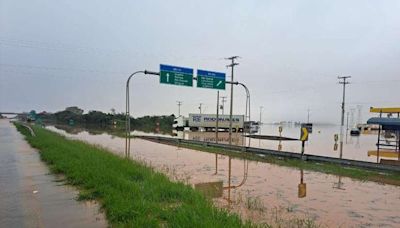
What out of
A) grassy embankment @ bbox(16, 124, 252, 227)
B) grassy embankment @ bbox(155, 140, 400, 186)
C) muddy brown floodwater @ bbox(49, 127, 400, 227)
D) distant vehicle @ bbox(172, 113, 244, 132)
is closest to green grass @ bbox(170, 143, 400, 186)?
grassy embankment @ bbox(155, 140, 400, 186)

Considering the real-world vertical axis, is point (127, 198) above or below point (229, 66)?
below

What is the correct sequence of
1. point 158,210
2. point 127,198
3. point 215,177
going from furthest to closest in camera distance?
point 215,177 < point 127,198 < point 158,210

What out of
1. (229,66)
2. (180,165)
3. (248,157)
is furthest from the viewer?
(229,66)

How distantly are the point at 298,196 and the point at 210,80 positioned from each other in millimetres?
17515

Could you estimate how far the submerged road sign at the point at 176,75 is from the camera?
2423cm

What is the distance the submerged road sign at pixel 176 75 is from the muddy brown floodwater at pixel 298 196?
9.89 meters

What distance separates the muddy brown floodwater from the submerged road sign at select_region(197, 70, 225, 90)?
37.5ft

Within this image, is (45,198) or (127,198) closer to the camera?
(127,198)

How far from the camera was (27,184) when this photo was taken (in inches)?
390

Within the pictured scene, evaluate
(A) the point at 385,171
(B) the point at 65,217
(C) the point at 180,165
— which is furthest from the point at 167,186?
(A) the point at 385,171

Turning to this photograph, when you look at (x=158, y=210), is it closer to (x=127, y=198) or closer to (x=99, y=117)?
(x=127, y=198)

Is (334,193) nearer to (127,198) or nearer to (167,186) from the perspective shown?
(167,186)

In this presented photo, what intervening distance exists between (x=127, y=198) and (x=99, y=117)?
125 metres

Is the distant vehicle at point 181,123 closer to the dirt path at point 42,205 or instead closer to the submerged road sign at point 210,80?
the submerged road sign at point 210,80
